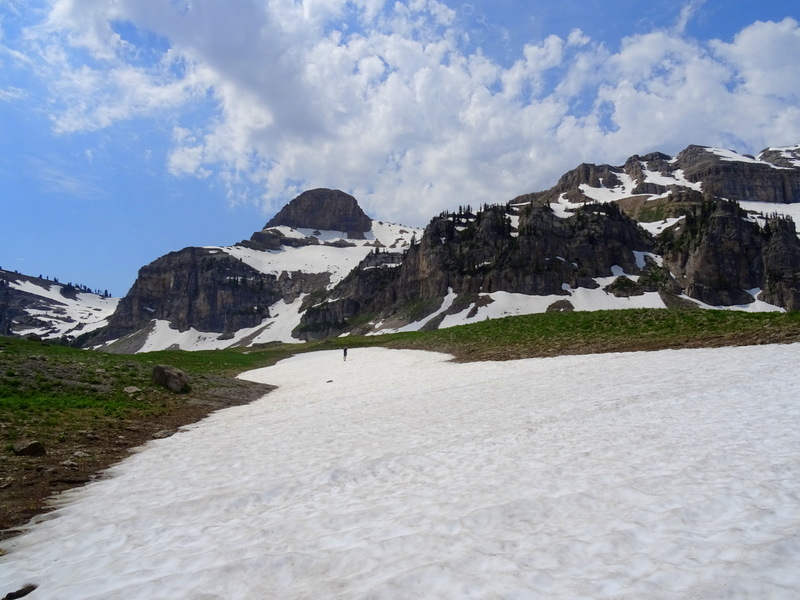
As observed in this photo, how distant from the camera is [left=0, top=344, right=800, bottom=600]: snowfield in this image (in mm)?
5234

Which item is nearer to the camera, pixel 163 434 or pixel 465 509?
pixel 465 509

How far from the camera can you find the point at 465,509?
7191 mm

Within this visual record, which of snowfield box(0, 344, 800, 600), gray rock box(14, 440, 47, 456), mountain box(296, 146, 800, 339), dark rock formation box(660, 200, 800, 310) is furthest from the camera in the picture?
dark rock formation box(660, 200, 800, 310)

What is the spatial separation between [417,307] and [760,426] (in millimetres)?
145929

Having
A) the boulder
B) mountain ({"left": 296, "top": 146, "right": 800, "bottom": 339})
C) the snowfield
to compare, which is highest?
mountain ({"left": 296, "top": 146, "right": 800, "bottom": 339})

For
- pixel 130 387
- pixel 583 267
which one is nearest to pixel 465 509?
pixel 130 387

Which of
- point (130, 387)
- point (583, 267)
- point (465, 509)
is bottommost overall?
point (465, 509)

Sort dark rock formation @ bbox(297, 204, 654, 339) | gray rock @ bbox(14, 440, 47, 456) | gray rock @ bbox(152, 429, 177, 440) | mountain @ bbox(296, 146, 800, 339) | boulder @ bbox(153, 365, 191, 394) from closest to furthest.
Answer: gray rock @ bbox(14, 440, 47, 456)
gray rock @ bbox(152, 429, 177, 440)
boulder @ bbox(153, 365, 191, 394)
mountain @ bbox(296, 146, 800, 339)
dark rock formation @ bbox(297, 204, 654, 339)

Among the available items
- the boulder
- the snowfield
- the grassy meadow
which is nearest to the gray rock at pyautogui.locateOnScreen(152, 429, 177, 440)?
the grassy meadow

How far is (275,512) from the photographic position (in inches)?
313

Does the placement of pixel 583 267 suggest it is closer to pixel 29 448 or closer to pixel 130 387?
pixel 130 387

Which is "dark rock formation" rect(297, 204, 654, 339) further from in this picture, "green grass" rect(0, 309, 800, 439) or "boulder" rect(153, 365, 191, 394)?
"boulder" rect(153, 365, 191, 394)

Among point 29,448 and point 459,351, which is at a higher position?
point 459,351

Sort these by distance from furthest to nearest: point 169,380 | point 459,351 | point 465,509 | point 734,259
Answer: point 734,259
point 459,351
point 169,380
point 465,509
